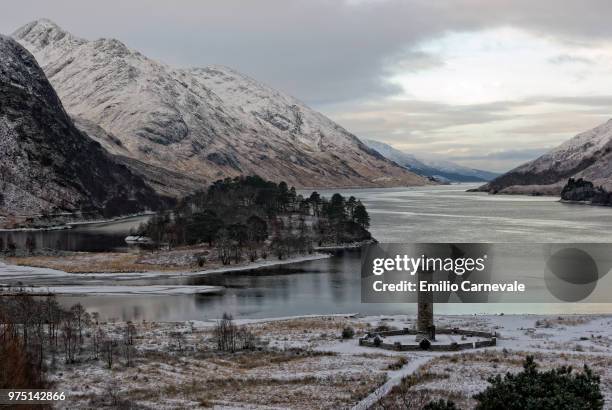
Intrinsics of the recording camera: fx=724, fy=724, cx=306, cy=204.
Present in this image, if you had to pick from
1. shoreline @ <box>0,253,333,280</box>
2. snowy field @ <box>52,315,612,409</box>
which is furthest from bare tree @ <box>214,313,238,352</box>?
shoreline @ <box>0,253,333,280</box>

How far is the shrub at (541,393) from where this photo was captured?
25.5 meters

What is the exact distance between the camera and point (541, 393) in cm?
2645

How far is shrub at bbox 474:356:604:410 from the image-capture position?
2555cm

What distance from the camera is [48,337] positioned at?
55.7m

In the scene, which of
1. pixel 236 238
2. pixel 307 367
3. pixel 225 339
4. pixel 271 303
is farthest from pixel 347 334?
pixel 236 238

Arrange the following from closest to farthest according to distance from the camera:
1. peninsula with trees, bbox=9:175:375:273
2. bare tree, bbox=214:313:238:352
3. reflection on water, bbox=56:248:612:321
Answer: bare tree, bbox=214:313:238:352
reflection on water, bbox=56:248:612:321
peninsula with trees, bbox=9:175:375:273

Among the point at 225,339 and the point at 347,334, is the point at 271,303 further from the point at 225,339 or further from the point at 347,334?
the point at 225,339

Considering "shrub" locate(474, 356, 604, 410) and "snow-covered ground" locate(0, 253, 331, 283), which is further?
"snow-covered ground" locate(0, 253, 331, 283)

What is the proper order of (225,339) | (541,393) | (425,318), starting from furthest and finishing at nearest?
(225,339) → (425,318) → (541,393)

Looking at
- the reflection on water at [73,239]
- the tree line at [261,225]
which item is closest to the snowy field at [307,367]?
the tree line at [261,225]

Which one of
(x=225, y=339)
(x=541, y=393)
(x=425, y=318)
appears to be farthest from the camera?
(x=225, y=339)

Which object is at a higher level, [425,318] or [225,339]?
[425,318]

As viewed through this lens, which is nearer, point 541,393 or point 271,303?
point 541,393

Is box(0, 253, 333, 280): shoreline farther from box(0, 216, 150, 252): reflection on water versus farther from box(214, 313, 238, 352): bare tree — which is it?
box(214, 313, 238, 352): bare tree
